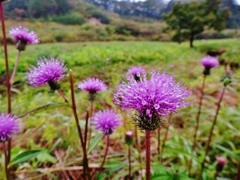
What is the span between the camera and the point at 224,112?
7.77ft

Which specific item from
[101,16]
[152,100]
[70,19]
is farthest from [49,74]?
[101,16]

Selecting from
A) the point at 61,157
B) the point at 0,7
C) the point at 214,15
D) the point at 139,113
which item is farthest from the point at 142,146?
the point at 214,15

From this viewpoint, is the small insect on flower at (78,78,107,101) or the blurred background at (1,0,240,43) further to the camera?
the blurred background at (1,0,240,43)

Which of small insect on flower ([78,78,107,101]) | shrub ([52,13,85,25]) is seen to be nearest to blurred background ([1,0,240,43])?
A: shrub ([52,13,85,25])

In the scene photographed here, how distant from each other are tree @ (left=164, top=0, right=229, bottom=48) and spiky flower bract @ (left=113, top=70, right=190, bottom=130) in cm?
1882

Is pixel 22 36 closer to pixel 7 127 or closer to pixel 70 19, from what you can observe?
pixel 7 127

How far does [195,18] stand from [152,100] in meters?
19.7

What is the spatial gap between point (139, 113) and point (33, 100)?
2238mm

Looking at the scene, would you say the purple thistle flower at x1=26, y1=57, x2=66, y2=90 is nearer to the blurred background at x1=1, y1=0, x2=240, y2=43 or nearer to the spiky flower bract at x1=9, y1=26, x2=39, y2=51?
the spiky flower bract at x1=9, y1=26, x2=39, y2=51

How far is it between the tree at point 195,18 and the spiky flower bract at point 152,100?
1882 centimetres

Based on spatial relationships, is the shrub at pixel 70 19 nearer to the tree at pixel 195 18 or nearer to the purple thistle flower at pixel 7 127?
the tree at pixel 195 18

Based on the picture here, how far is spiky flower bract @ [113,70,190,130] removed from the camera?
0.60m

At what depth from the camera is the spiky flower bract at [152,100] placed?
60 cm

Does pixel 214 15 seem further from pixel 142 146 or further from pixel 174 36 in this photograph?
pixel 142 146
